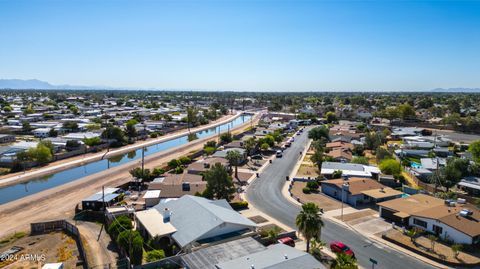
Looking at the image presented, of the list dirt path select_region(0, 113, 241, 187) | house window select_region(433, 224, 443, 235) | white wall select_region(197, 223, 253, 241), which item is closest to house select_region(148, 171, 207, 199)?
white wall select_region(197, 223, 253, 241)

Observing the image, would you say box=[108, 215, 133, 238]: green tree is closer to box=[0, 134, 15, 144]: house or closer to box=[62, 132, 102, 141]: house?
box=[62, 132, 102, 141]: house

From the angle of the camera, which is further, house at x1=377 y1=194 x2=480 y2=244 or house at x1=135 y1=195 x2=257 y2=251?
house at x1=377 y1=194 x2=480 y2=244

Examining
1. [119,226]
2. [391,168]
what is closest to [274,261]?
[119,226]

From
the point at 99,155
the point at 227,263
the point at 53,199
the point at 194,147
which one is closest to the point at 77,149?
the point at 99,155

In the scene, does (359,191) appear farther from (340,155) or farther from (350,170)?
(340,155)

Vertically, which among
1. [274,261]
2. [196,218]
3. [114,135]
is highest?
[274,261]

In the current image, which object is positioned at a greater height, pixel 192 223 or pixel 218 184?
pixel 218 184

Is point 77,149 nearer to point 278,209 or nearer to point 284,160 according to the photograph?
point 284,160
